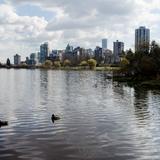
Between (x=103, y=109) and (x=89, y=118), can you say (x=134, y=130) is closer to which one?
(x=89, y=118)

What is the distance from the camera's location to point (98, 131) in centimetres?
4700

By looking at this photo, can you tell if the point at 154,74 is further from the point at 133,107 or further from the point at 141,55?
the point at 133,107

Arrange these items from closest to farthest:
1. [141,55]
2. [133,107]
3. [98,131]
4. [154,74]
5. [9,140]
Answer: [9,140] → [98,131] → [133,107] → [154,74] → [141,55]

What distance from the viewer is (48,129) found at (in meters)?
47.9

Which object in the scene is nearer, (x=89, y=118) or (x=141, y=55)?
(x=89, y=118)

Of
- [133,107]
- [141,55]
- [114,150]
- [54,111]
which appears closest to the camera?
[114,150]

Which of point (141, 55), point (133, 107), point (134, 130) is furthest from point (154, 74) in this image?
→ point (134, 130)

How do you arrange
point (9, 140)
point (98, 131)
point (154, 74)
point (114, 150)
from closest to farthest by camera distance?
1. point (114, 150)
2. point (9, 140)
3. point (98, 131)
4. point (154, 74)

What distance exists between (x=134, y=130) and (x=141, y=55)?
107m

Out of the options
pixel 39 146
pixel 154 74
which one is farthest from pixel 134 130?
pixel 154 74

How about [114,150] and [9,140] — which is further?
[9,140]

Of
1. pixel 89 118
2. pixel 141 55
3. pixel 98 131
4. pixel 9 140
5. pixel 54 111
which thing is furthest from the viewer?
pixel 141 55

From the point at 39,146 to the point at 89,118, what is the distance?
1759 cm

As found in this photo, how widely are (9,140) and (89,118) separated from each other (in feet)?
54.7
